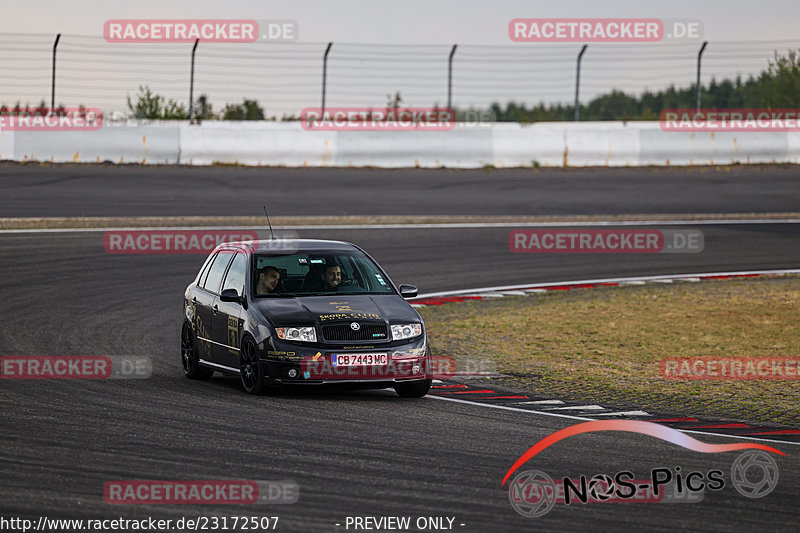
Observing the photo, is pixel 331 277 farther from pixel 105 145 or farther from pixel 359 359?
pixel 105 145

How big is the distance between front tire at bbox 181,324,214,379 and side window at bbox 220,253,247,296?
2.38 feet

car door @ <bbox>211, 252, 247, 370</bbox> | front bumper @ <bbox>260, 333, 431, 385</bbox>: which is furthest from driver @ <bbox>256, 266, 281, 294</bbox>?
front bumper @ <bbox>260, 333, 431, 385</bbox>

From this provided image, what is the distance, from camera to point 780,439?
845cm

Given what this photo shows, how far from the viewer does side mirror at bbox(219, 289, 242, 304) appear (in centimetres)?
1041

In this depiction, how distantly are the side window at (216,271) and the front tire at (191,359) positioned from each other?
488mm

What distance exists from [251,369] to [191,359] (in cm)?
152

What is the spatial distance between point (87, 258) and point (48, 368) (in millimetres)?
7622

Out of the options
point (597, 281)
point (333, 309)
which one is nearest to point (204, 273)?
point (333, 309)

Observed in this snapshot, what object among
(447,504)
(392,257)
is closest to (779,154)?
(392,257)

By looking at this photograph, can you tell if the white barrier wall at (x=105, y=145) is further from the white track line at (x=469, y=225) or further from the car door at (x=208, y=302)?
the car door at (x=208, y=302)

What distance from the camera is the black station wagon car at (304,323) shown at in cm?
962

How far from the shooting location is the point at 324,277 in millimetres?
10742

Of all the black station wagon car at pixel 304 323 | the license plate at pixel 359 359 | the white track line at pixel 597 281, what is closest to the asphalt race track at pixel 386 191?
the white track line at pixel 597 281

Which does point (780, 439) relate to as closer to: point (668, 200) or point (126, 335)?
point (126, 335)
